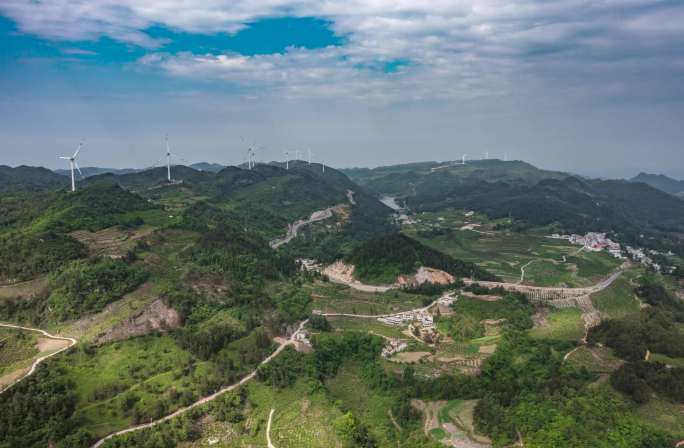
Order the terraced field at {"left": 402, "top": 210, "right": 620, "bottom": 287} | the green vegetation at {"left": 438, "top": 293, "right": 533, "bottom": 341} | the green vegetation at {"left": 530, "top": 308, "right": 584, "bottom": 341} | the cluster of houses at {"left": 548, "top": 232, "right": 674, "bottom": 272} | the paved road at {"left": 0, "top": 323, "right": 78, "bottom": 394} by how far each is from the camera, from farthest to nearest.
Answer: the cluster of houses at {"left": 548, "top": 232, "right": 674, "bottom": 272} → the terraced field at {"left": 402, "top": 210, "right": 620, "bottom": 287} → the green vegetation at {"left": 438, "top": 293, "right": 533, "bottom": 341} → the green vegetation at {"left": 530, "top": 308, "right": 584, "bottom": 341} → the paved road at {"left": 0, "top": 323, "right": 78, "bottom": 394}

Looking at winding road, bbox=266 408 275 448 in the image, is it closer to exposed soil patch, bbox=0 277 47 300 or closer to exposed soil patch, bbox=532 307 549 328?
exposed soil patch, bbox=0 277 47 300

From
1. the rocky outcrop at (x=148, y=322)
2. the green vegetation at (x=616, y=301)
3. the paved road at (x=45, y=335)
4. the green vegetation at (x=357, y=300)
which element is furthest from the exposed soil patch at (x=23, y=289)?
the green vegetation at (x=616, y=301)

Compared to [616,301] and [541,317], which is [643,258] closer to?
[616,301]

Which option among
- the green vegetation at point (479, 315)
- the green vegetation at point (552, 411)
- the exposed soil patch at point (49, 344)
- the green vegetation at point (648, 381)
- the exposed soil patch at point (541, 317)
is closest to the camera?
the green vegetation at point (552, 411)

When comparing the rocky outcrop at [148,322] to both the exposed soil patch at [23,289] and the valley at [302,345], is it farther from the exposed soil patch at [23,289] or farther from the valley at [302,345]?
the exposed soil patch at [23,289]

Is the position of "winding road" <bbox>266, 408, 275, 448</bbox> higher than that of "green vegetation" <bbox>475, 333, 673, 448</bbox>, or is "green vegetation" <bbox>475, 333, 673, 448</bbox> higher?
"green vegetation" <bbox>475, 333, 673, 448</bbox>

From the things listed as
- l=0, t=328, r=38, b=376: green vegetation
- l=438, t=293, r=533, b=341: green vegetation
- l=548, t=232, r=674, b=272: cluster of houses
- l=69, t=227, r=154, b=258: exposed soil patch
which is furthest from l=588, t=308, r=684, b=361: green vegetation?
l=69, t=227, r=154, b=258: exposed soil patch

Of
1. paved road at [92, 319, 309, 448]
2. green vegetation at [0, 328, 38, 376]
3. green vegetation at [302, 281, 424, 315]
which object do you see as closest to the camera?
paved road at [92, 319, 309, 448]

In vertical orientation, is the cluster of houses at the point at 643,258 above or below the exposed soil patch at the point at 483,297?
below

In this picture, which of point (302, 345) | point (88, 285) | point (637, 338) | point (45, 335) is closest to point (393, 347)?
point (302, 345)
